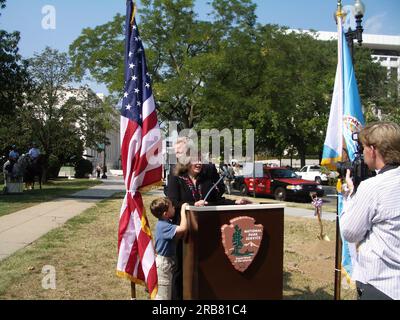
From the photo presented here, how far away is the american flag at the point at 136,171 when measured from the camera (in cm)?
492

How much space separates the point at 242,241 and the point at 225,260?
0.81 ft

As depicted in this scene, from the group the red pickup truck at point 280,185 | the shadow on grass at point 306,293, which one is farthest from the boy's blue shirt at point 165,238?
the red pickup truck at point 280,185

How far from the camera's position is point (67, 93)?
104ft

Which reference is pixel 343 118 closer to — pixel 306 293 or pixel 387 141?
pixel 306 293

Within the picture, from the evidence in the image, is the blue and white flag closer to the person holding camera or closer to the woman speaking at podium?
the woman speaking at podium

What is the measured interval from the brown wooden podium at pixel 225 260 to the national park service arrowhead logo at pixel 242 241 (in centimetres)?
4

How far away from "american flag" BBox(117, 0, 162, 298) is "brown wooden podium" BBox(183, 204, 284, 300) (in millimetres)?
592

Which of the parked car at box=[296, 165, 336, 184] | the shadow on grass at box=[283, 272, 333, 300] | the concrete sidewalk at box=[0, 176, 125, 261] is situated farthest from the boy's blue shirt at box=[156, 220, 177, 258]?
the parked car at box=[296, 165, 336, 184]

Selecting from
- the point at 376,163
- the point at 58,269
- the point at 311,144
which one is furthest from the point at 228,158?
the point at 376,163

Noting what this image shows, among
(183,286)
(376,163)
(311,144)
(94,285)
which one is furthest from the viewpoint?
(311,144)

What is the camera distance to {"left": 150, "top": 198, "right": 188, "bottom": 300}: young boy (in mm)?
4465

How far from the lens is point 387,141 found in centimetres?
271
